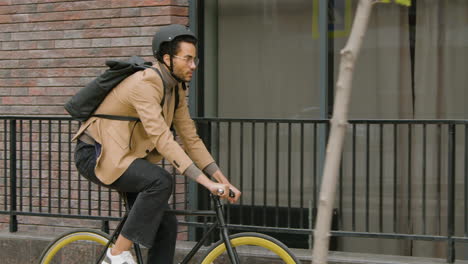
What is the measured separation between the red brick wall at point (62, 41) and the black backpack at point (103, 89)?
263cm

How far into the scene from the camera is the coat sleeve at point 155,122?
4648mm

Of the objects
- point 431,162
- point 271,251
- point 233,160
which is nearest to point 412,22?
point 431,162

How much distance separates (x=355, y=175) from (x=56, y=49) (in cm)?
312

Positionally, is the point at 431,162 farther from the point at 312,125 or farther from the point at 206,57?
the point at 206,57

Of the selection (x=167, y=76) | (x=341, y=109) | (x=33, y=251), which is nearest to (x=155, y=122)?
(x=167, y=76)

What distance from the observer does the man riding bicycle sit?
15.6ft

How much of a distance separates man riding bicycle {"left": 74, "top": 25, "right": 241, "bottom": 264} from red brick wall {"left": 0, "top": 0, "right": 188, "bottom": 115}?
8.84 feet

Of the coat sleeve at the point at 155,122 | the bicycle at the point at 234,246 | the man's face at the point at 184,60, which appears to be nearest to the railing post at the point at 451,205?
the bicycle at the point at 234,246

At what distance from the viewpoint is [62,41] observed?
26.6 feet

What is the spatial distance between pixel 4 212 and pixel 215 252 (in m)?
3.30

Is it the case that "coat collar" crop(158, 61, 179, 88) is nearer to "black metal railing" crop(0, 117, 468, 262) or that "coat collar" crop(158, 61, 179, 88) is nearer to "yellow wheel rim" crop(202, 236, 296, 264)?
"yellow wheel rim" crop(202, 236, 296, 264)

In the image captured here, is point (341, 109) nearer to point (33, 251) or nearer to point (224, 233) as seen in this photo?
point (224, 233)

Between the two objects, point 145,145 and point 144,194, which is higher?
point 145,145

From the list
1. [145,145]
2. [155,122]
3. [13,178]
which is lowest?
[13,178]
